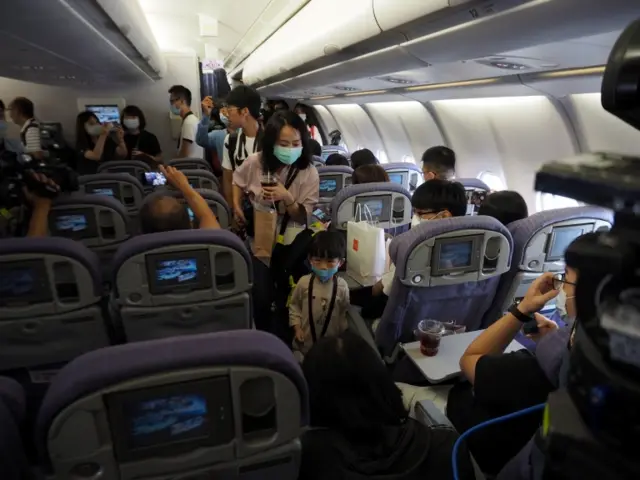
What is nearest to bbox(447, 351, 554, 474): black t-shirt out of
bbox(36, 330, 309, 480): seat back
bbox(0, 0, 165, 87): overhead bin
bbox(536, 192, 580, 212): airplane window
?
bbox(36, 330, 309, 480): seat back

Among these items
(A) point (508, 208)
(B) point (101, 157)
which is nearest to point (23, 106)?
(B) point (101, 157)

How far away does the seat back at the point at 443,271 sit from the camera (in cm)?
242

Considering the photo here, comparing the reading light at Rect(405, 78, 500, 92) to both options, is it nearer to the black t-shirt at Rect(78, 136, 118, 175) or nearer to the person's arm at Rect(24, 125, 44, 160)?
the black t-shirt at Rect(78, 136, 118, 175)

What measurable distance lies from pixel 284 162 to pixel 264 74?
472cm

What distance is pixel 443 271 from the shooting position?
2.52 metres

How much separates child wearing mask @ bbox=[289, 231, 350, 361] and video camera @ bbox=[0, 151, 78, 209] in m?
1.97

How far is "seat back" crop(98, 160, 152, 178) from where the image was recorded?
6.01 metres

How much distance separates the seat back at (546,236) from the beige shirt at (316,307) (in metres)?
1.18

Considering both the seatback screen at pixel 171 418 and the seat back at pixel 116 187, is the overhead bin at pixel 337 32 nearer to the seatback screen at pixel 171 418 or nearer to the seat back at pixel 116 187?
the seatback screen at pixel 171 418

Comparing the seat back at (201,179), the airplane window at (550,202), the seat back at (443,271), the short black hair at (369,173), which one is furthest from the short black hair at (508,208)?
the seat back at (201,179)

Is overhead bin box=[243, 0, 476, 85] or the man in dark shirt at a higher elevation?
overhead bin box=[243, 0, 476, 85]

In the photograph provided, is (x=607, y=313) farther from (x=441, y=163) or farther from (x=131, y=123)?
(x=131, y=123)

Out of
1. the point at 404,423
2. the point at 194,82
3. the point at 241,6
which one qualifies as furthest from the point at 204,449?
the point at 194,82

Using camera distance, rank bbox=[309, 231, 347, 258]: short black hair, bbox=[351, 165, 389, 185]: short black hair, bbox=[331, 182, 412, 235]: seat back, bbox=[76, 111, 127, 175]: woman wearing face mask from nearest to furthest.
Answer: bbox=[309, 231, 347, 258]: short black hair < bbox=[331, 182, 412, 235]: seat back < bbox=[351, 165, 389, 185]: short black hair < bbox=[76, 111, 127, 175]: woman wearing face mask
